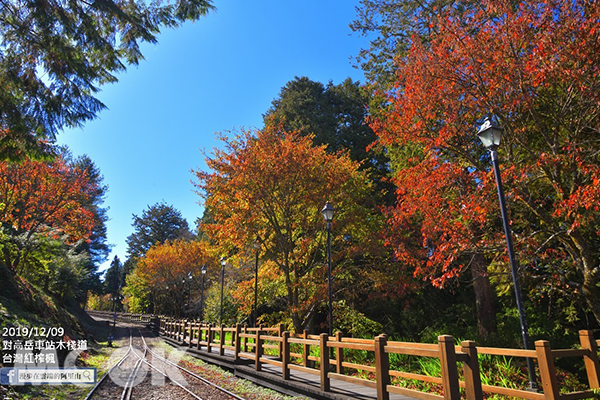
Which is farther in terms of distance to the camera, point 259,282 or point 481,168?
point 259,282

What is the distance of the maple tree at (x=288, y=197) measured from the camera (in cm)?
1399

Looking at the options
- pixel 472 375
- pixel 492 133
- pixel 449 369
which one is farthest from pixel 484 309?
pixel 449 369

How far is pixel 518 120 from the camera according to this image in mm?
8742

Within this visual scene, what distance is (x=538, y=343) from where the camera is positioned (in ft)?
14.6

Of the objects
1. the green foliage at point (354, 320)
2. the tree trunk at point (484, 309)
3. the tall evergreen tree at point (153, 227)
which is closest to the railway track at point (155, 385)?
the green foliage at point (354, 320)

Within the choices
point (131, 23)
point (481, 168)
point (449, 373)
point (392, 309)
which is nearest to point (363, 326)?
point (392, 309)

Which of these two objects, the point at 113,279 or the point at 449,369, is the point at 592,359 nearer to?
the point at 449,369

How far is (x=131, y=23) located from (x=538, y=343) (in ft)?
32.7

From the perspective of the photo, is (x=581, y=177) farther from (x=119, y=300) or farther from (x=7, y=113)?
(x=119, y=300)

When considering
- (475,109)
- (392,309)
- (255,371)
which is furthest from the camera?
(392,309)

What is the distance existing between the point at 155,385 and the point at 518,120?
1257 centimetres

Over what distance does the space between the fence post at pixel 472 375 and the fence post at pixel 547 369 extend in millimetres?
740

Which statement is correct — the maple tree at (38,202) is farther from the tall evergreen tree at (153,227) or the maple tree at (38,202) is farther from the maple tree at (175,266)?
the tall evergreen tree at (153,227)

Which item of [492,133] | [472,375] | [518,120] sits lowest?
[472,375]
